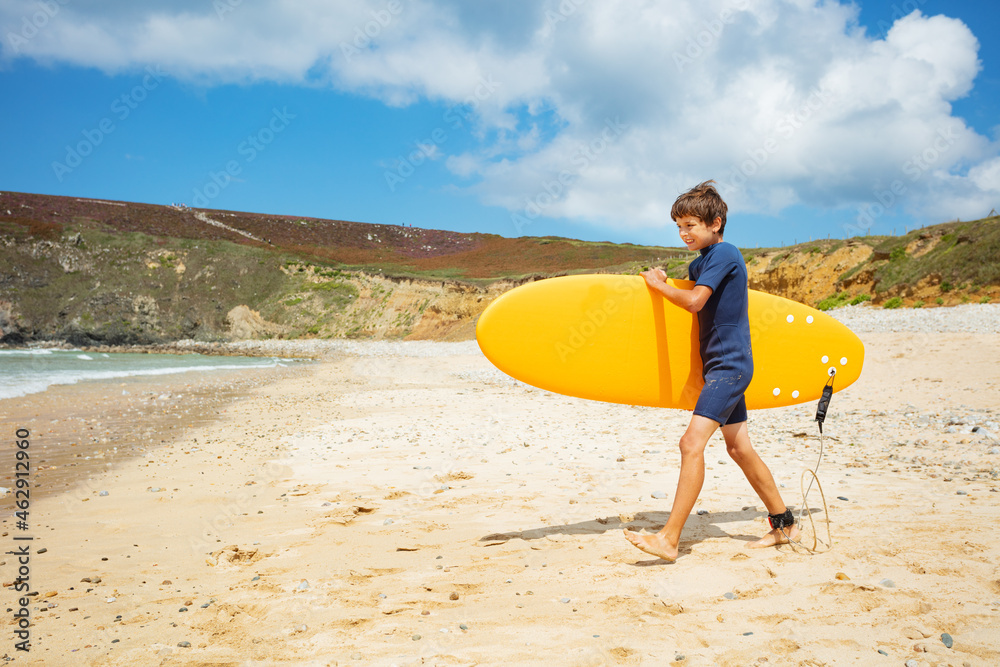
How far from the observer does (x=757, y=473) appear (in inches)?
116

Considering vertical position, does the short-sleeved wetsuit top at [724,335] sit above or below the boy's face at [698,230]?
below

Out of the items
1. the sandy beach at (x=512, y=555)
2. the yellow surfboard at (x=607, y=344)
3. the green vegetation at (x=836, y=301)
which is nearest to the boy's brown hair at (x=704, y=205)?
the yellow surfboard at (x=607, y=344)

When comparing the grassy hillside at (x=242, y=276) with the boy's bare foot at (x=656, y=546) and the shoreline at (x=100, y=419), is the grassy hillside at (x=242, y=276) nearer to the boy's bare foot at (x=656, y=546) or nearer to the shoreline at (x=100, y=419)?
→ the shoreline at (x=100, y=419)

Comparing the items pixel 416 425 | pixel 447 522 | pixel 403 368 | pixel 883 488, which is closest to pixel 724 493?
pixel 883 488

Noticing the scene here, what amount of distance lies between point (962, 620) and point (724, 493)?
6.67ft

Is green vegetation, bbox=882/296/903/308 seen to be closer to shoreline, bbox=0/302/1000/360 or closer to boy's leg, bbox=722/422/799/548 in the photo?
shoreline, bbox=0/302/1000/360

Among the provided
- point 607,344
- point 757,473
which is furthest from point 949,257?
point 757,473

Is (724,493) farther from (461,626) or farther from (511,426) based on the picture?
(511,426)

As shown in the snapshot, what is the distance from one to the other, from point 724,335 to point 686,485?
0.77 meters

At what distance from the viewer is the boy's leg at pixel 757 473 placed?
289 cm

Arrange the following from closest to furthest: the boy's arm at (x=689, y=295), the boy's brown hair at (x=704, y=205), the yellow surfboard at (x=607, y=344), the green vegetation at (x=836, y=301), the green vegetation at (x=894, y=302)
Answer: the boy's arm at (x=689, y=295)
the boy's brown hair at (x=704, y=205)
the yellow surfboard at (x=607, y=344)
the green vegetation at (x=894, y=302)
the green vegetation at (x=836, y=301)

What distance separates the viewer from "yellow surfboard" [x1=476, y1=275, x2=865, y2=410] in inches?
141

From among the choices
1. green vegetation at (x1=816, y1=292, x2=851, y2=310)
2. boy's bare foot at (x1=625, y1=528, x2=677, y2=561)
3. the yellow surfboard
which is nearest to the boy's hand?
the yellow surfboard

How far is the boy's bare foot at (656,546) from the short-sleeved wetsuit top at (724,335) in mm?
658
